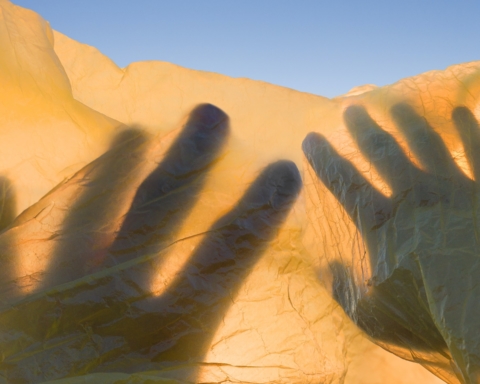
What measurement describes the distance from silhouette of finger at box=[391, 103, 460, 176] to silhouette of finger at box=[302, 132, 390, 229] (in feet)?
0.27

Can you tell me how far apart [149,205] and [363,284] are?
1.18 feet

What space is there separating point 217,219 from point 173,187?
9 centimetres

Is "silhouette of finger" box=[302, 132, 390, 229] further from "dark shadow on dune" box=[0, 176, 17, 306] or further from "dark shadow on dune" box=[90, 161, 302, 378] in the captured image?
"dark shadow on dune" box=[0, 176, 17, 306]

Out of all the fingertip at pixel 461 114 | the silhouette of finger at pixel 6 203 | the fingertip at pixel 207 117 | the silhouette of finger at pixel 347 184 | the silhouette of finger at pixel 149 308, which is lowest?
the silhouette of finger at pixel 149 308

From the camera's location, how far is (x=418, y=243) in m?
0.59

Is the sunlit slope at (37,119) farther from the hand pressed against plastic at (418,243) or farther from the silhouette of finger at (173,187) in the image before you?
the hand pressed against plastic at (418,243)

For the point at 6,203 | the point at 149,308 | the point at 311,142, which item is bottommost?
the point at 149,308

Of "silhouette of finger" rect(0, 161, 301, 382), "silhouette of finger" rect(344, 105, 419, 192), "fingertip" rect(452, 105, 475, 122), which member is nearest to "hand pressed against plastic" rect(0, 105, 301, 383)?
"silhouette of finger" rect(0, 161, 301, 382)

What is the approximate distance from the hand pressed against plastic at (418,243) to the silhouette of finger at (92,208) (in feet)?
1.11

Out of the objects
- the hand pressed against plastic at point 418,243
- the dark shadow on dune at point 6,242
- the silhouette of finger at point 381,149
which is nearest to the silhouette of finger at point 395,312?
the hand pressed against plastic at point 418,243

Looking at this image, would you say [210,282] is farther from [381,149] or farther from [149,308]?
[381,149]

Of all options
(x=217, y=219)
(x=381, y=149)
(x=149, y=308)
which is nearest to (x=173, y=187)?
(x=217, y=219)

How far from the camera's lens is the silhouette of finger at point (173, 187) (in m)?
0.71

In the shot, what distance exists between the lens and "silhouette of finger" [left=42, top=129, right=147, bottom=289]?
0.68 metres
